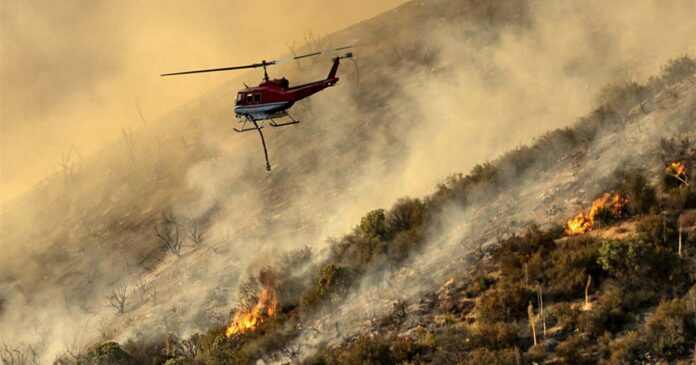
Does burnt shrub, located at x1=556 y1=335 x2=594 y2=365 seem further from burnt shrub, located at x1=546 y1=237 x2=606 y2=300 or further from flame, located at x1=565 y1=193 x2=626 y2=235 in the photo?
flame, located at x1=565 y1=193 x2=626 y2=235

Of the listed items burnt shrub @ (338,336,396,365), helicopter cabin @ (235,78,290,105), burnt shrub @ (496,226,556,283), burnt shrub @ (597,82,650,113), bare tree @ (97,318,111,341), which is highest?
helicopter cabin @ (235,78,290,105)

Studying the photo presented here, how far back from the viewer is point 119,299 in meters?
47.0

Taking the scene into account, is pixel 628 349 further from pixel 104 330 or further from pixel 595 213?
pixel 104 330

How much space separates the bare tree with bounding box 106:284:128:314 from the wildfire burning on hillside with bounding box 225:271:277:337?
15633mm

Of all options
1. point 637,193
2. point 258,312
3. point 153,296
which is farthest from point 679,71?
point 153,296

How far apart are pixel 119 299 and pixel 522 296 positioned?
34.3 meters

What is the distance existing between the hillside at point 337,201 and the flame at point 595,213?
818 mm

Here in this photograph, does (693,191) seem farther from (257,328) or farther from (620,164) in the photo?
(257,328)

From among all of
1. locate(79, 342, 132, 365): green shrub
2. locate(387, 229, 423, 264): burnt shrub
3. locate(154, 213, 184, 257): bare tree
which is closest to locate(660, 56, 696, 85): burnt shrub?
locate(387, 229, 423, 264): burnt shrub

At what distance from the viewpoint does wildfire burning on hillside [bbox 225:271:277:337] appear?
29.4m

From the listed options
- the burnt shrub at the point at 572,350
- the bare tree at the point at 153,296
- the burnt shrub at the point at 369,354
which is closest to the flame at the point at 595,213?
the burnt shrub at the point at 572,350

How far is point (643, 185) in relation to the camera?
25.0 m

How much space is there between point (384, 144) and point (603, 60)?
20275mm

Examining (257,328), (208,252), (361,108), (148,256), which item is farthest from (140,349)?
(361,108)
